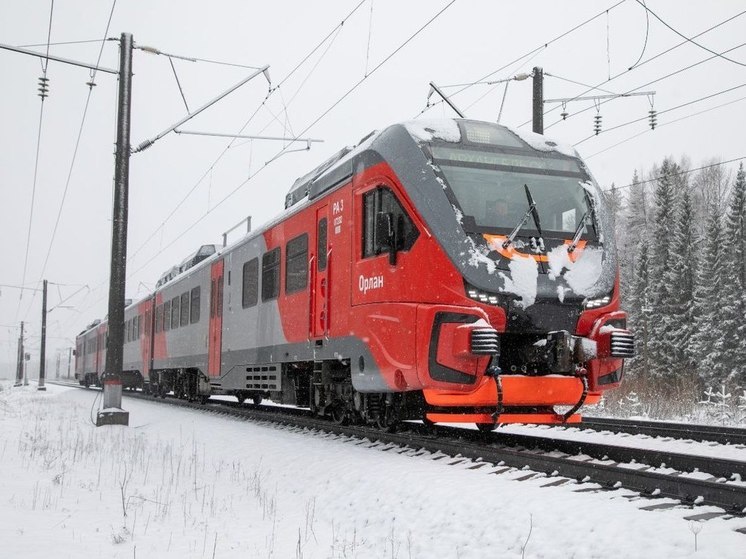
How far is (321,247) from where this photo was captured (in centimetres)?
1049

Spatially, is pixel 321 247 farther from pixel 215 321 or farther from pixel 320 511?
pixel 215 321

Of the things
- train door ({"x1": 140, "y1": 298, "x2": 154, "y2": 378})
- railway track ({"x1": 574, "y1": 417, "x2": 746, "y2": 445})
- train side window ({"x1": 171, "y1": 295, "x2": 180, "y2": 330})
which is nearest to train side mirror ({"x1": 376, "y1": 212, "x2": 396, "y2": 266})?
railway track ({"x1": 574, "y1": 417, "x2": 746, "y2": 445})

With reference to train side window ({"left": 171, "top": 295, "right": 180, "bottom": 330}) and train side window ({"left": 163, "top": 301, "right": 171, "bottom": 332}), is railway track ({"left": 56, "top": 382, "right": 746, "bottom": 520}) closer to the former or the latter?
train side window ({"left": 171, "top": 295, "right": 180, "bottom": 330})

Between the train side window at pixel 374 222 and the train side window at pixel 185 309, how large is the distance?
10961 mm

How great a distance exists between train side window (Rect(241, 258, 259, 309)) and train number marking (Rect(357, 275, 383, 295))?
463 cm

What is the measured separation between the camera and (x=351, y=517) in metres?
6.00

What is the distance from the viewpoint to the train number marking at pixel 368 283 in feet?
28.2

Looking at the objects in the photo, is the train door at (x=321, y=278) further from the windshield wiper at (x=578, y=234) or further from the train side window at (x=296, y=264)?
the windshield wiper at (x=578, y=234)

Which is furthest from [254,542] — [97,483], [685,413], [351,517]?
[685,413]

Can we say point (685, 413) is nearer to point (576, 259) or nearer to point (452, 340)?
point (576, 259)

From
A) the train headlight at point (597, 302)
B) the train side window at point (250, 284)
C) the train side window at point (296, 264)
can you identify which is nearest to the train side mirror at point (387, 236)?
the train headlight at point (597, 302)

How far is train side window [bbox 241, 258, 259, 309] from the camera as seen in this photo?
1350 centimetres

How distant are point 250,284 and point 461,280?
6.92 m

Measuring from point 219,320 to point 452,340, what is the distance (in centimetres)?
923
